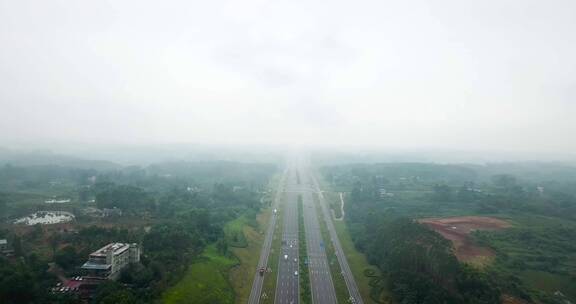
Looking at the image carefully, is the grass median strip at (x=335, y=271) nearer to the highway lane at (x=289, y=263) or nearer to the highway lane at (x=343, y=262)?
the highway lane at (x=343, y=262)

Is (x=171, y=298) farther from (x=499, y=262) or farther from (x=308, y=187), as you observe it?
(x=308, y=187)


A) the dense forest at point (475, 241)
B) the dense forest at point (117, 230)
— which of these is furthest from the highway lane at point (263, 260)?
the dense forest at point (475, 241)

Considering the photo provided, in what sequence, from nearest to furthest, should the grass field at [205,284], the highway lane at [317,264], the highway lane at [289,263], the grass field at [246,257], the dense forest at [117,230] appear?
the dense forest at [117,230]
the grass field at [205,284]
the highway lane at [289,263]
the highway lane at [317,264]
the grass field at [246,257]

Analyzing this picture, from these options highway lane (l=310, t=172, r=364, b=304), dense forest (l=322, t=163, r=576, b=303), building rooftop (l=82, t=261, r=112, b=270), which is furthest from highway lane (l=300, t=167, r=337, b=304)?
building rooftop (l=82, t=261, r=112, b=270)

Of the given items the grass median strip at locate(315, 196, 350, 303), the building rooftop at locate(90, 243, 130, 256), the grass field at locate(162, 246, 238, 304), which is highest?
the building rooftop at locate(90, 243, 130, 256)

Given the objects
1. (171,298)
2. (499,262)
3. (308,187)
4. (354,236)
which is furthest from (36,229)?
(308,187)

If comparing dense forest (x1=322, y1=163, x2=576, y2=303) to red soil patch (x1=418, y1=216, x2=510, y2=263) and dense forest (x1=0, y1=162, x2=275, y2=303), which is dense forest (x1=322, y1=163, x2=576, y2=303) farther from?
dense forest (x1=0, y1=162, x2=275, y2=303)
